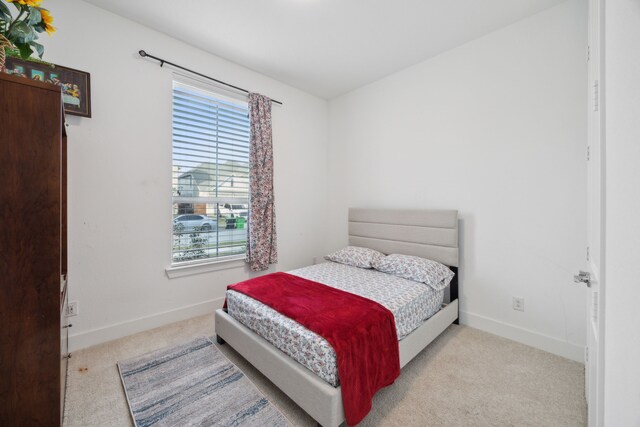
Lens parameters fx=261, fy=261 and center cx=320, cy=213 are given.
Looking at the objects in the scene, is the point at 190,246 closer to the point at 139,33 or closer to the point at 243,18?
the point at 139,33

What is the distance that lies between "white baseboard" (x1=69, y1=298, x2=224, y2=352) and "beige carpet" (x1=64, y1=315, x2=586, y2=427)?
2.9 inches

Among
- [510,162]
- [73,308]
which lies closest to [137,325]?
[73,308]

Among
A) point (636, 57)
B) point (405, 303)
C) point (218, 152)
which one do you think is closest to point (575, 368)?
point (405, 303)

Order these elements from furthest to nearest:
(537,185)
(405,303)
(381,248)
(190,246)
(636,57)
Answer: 1. (381,248)
2. (190,246)
3. (537,185)
4. (405,303)
5. (636,57)

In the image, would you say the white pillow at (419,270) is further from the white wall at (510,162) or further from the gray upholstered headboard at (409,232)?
the white wall at (510,162)

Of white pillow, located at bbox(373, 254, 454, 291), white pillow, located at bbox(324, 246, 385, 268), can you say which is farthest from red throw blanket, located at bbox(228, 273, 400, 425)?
white pillow, located at bbox(324, 246, 385, 268)

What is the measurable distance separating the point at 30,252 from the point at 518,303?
10.9 ft

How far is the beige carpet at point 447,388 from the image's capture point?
58.9 inches

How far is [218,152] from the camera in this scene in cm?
296

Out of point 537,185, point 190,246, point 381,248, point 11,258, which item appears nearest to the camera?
point 11,258

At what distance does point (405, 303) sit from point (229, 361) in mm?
1413

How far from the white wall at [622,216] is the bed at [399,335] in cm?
111

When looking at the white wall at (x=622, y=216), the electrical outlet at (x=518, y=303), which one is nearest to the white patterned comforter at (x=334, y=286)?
the electrical outlet at (x=518, y=303)

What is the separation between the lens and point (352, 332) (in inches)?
60.1
